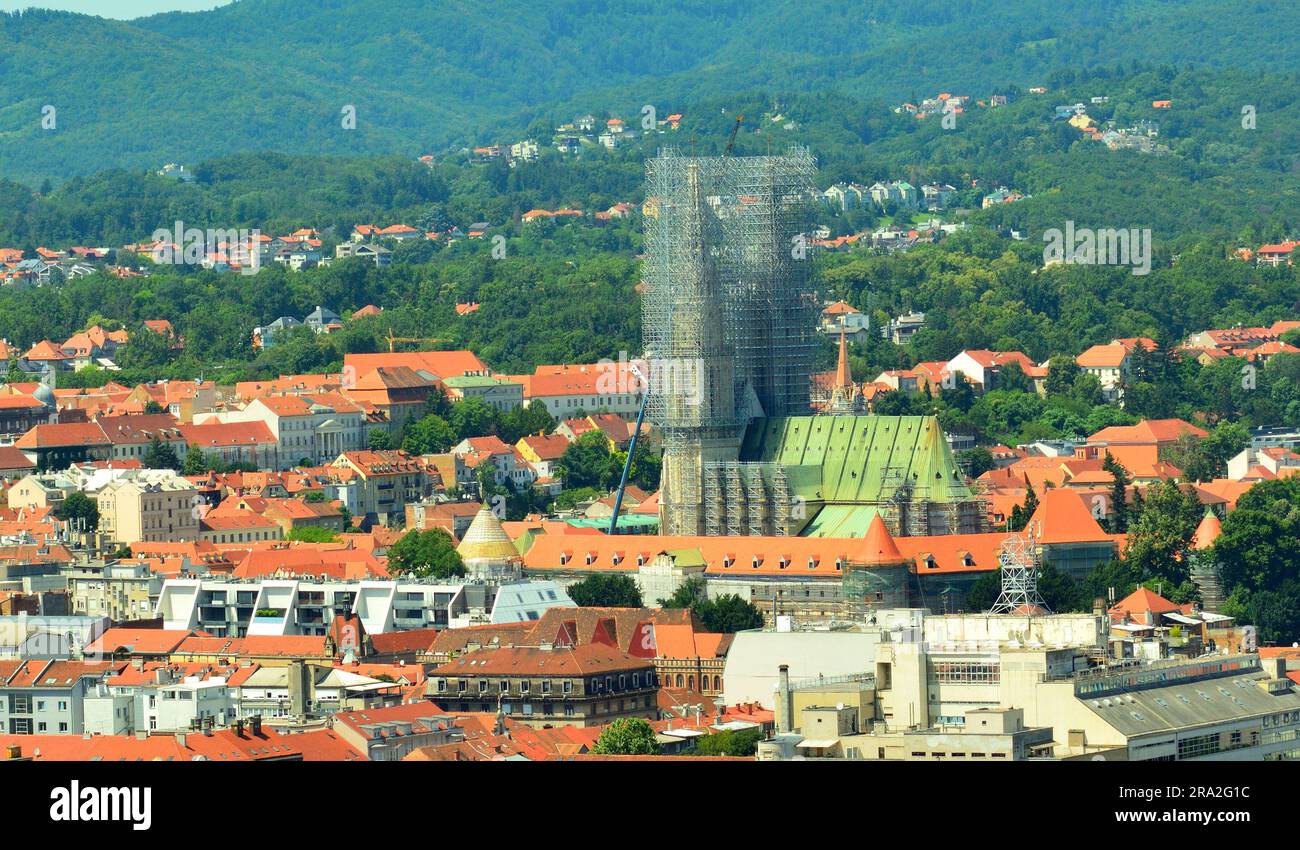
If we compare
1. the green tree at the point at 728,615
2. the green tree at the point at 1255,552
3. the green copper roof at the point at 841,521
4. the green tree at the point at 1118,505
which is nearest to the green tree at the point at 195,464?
the green tree at the point at 1118,505

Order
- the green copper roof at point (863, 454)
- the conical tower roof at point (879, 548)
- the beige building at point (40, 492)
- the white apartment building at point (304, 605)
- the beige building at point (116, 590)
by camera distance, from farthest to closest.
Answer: the beige building at point (40, 492) < the beige building at point (116, 590) < the green copper roof at point (863, 454) < the white apartment building at point (304, 605) < the conical tower roof at point (879, 548)

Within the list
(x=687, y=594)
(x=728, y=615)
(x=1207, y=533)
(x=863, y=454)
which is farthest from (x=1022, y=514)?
(x=728, y=615)

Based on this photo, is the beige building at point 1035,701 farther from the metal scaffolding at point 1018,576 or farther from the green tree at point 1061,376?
the green tree at point 1061,376

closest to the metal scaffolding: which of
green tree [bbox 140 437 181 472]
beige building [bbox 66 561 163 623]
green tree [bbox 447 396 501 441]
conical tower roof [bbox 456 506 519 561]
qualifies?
conical tower roof [bbox 456 506 519 561]

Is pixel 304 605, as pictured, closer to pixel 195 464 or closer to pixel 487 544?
pixel 487 544
